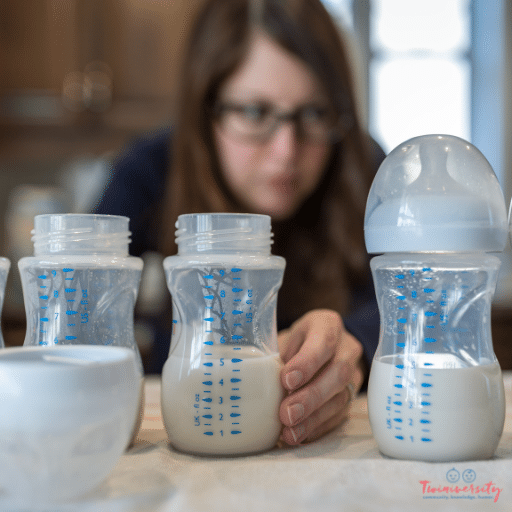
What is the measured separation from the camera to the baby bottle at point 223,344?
486 millimetres

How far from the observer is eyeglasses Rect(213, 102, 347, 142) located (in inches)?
42.0

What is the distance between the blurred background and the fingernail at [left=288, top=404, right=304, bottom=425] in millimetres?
1487

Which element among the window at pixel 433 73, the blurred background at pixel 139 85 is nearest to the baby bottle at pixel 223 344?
the blurred background at pixel 139 85

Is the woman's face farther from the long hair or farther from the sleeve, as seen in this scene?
the sleeve

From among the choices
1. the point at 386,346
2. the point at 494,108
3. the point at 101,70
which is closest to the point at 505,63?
the point at 494,108

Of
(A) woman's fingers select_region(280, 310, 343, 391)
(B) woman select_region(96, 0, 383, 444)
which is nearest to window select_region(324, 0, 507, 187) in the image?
(B) woman select_region(96, 0, 383, 444)

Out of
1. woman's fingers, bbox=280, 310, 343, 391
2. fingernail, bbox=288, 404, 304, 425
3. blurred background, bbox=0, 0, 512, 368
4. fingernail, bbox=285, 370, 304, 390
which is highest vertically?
blurred background, bbox=0, 0, 512, 368

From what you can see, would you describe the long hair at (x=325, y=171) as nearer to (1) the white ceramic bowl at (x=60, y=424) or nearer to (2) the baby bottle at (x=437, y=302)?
(2) the baby bottle at (x=437, y=302)

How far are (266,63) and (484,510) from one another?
904 mm

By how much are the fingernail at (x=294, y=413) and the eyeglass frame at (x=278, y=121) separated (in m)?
0.70

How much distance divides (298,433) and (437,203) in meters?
0.24

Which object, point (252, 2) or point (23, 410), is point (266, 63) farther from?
point (23, 410)

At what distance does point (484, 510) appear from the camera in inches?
14.4

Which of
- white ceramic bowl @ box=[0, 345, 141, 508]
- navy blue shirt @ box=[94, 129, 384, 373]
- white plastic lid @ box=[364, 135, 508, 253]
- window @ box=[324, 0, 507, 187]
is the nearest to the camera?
white ceramic bowl @ box=[0, 345, 141, 508]
